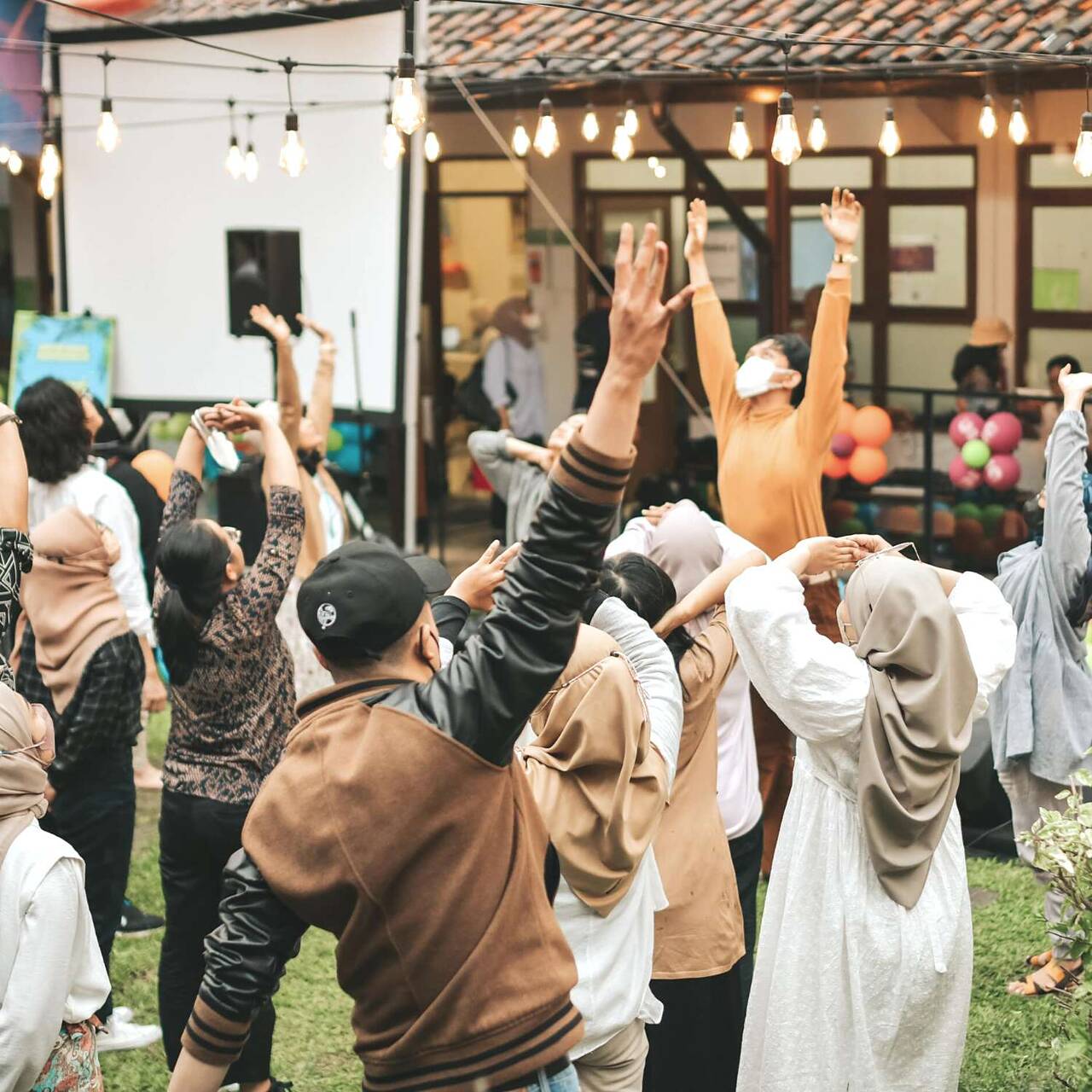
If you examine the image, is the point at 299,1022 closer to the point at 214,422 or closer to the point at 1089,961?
the point at 214,422

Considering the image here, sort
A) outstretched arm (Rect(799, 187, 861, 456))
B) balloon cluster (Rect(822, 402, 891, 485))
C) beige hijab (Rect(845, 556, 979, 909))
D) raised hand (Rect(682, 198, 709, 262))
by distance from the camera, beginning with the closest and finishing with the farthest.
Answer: beige hijab (Rect(845, 556, 979, 909)) → outstretched arm (Rect(799, 187, 861, 456)) → raised hand (Rect(682, 198, 709, 262)) → balloon cluster (Rect(822, 402, 891, 485))

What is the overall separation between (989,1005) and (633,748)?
2.50m

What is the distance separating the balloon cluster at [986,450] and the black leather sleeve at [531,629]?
294 inches

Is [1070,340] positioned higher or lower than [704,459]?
higher

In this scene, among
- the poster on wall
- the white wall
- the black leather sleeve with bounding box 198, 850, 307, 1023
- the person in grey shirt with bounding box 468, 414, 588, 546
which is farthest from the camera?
the poster on wall

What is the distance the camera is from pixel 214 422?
453 centimetres

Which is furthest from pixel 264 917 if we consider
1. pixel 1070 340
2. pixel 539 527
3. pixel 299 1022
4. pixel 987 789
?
pixel 1070 340

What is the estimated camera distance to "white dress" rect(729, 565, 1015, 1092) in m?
3.34

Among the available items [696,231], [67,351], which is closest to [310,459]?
[696,231]

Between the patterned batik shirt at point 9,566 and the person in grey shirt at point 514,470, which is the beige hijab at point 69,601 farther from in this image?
the person in grey shirt at point 514,470

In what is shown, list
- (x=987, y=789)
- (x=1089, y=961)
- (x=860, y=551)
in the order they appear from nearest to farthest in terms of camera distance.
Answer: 1. (x=1089, y=961)
2. (x=860, y=551)
3. (x=987, y=789)

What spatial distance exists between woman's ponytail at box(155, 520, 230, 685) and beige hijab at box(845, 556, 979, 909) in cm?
162

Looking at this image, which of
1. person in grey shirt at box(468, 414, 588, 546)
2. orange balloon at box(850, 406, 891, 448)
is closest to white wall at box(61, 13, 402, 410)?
person in grey shirt at box(468, 414, 588, 546)

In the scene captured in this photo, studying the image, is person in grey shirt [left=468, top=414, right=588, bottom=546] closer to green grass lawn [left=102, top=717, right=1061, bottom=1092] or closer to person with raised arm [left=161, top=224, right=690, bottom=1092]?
green grass lawn [left=102, top=717, right=1061, bottom=1092]
